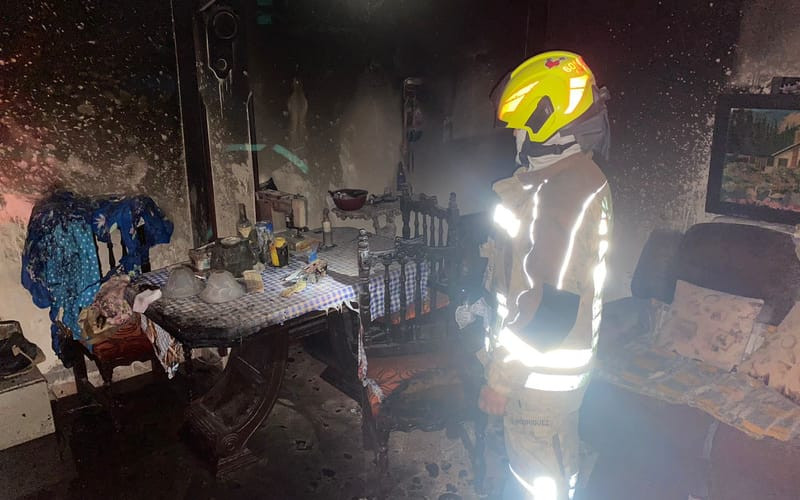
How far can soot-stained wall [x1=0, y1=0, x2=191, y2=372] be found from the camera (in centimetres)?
367

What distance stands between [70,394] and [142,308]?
5.81ft

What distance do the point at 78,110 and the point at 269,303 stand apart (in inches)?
82.6

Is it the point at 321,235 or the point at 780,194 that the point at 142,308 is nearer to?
the point at 321,235

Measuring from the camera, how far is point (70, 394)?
4270 millimetres

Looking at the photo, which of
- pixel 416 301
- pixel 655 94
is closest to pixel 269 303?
pixel 416 301

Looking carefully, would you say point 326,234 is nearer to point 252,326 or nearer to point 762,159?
point 252,326

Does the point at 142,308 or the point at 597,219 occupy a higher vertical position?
the point at 597,219

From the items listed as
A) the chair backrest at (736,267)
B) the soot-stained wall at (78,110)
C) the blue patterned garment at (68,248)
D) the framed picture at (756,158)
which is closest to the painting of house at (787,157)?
the framed picture at (756,158)

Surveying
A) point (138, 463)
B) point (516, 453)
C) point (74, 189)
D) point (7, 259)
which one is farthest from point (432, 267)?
point (7, 259)

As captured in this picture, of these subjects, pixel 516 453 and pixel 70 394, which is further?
pixel 70 394

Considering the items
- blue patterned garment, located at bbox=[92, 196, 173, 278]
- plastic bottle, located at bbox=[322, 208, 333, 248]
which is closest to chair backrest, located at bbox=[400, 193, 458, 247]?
plastic bottle, located at bbox=[322, 208, 333, 248]

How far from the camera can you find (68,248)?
3.76m

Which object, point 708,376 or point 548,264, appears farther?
point 708,376

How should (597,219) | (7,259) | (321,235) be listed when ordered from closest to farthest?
(597,219), (7,259), (321,235)
